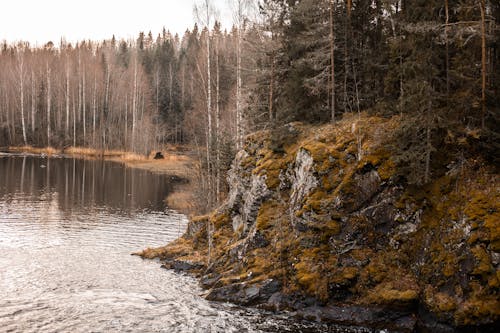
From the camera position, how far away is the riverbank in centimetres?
4273

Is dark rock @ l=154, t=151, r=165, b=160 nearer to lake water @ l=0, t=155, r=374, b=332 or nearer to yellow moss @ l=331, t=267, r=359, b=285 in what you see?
lake water @ l=0, t=155, r=374, b=332

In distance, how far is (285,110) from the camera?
2270 cm

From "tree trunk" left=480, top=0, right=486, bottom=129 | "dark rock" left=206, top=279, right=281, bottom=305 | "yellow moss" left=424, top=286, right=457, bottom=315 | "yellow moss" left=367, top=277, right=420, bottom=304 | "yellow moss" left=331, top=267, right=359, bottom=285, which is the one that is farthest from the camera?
"dark rock" left=206, top=279, right=281, bottom=305

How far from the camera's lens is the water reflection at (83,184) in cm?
3981

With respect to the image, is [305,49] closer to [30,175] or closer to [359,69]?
[359,69]

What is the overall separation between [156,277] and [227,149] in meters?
10.2

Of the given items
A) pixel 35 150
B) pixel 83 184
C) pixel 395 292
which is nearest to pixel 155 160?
pixel 83 184

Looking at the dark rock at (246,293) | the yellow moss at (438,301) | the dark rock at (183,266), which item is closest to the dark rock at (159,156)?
the dark rock at (183,266)

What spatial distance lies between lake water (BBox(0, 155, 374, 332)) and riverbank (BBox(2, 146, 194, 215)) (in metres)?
1.67

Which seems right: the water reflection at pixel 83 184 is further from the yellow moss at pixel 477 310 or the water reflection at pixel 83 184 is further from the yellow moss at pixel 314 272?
the yellow moss at pixel 477 310

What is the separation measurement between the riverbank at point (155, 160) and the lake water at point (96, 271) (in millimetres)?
1666

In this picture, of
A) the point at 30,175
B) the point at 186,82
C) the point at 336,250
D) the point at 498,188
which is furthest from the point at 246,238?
the point at 186,82

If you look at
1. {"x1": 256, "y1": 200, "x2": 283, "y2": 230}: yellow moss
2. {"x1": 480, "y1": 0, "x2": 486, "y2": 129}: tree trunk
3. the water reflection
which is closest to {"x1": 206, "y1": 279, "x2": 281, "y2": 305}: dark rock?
{"x1": 256, "y1": 200, "x2": 283, "y2": 230}: yellow moss

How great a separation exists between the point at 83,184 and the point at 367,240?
38.4 m
